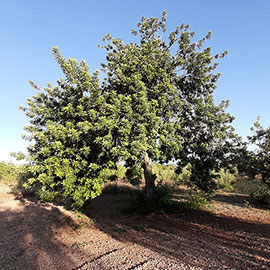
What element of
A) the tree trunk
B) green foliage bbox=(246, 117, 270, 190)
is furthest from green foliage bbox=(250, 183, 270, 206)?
the tree trunk

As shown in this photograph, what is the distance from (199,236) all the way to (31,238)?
19.8 feet

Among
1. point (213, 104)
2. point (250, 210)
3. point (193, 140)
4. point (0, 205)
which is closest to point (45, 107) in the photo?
point (0, 205)

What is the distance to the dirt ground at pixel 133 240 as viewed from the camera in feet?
15.3

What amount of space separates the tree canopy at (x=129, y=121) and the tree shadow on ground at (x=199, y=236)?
1.81m

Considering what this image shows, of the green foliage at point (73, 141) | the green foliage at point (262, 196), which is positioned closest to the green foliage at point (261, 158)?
the green foliage at point (262, 196)

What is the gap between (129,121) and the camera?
7.79 meters

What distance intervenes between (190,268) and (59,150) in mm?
6072

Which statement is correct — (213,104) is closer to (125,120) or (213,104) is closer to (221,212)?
(125,120)

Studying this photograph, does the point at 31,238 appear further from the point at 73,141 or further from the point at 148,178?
the point at 148,178

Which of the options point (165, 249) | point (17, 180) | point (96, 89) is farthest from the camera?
point (17, 180)

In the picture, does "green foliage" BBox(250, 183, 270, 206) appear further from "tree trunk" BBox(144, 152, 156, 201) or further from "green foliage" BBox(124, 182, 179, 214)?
"tree trunk" BBox(144, 152, 156, 201)

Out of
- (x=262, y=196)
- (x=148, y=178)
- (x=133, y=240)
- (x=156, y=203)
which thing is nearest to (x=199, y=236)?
(x=133, y=240)

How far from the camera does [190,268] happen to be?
416 cm

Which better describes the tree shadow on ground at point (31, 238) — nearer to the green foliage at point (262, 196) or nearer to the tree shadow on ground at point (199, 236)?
the tree shadow on ground at point (199, 236)
